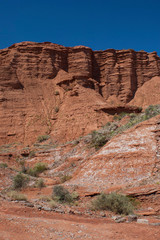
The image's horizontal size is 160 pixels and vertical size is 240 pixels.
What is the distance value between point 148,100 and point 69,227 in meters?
41.3

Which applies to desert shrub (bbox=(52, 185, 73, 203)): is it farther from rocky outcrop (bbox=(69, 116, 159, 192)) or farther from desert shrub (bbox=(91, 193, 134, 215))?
rocky outcrop (bbox=(69, 116, 159, 192))

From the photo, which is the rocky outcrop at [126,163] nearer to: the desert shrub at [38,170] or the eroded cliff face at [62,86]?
the desert shrub at [38,170]

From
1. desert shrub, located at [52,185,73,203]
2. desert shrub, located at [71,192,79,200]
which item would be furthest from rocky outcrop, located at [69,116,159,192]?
desert shrub, located at [52,185,73,203]

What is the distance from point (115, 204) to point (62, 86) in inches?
1417

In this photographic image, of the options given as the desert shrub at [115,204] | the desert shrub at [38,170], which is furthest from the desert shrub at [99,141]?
the desert shrub at [115,204]

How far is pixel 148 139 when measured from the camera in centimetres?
1290

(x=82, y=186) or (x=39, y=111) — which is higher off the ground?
(x=39, y=111)

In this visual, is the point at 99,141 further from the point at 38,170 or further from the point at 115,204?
the point at 115,204

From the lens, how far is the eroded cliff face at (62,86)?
36.0 metres

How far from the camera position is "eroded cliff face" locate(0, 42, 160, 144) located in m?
36.0

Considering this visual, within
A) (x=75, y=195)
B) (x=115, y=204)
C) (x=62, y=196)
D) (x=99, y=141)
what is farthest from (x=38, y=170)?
(x=115, y=204)

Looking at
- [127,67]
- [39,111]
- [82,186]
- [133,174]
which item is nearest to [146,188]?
[133,174]

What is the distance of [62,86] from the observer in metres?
42.5

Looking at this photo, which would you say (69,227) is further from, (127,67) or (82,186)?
(127,67)
